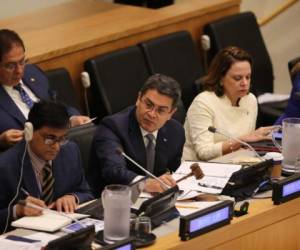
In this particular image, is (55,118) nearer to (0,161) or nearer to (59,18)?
(0,161)

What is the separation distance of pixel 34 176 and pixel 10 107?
79 centimetres

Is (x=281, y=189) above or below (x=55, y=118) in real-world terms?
below

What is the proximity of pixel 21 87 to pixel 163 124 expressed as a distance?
784 millimetres

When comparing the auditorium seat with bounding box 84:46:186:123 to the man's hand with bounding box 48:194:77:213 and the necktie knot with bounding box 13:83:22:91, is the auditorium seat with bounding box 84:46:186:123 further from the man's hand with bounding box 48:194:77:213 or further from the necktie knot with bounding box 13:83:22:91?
the man's hand with bounding box 48:194:77:213

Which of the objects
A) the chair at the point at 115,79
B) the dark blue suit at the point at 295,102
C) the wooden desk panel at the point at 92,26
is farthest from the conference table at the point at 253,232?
the wooden desk panel at the point at 92,26

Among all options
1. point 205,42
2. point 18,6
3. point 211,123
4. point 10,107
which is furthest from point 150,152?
point 18,6

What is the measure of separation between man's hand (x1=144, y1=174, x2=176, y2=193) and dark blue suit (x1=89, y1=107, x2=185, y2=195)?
0.18 meters

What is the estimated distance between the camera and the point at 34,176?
358 cm

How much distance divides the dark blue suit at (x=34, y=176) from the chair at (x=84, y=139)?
199mm

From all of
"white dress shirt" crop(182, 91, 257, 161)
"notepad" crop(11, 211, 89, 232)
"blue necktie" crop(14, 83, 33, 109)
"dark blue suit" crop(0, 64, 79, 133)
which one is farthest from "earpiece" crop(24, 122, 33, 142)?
"white dress shirt" crop(182, 91, 257, 161)

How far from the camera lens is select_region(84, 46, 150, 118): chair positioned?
5.16 m

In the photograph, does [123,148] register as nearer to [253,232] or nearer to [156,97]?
[156,97]

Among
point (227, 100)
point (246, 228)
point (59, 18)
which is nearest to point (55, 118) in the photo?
point (246, 228)

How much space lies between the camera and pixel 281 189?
3521mm
